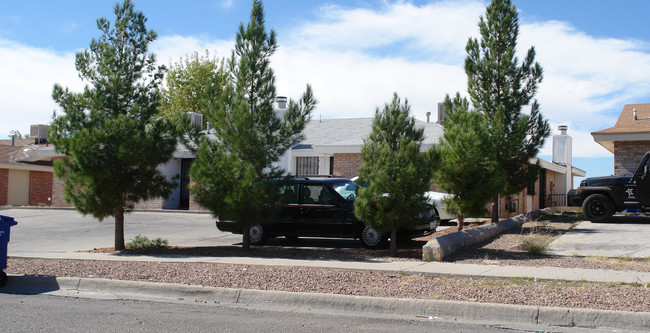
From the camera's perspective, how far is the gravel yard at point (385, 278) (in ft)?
23.6

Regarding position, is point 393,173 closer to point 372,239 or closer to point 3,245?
point 372,239

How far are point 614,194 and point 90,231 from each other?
1562cm

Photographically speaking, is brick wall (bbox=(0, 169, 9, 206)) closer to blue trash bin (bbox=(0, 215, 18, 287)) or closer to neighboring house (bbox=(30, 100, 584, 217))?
neighboring house (bbox=(30, 100, 584, 217))

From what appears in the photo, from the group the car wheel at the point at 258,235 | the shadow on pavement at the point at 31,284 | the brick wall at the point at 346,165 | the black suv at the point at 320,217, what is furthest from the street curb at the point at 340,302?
the brick wall at the point at 346,165

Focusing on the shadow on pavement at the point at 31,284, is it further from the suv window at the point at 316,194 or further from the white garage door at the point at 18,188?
the white garage door at the point at 18,188

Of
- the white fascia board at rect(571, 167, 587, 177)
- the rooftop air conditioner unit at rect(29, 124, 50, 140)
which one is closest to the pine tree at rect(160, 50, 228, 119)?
the rooftop air conditioner unit at rect(29, 124, 50, 140)

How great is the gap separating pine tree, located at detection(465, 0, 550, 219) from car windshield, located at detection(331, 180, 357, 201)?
6204mm

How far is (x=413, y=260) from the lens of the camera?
10.8 meters

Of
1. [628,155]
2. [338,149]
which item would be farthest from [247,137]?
[628,155]

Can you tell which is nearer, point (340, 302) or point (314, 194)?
point (340, 302)

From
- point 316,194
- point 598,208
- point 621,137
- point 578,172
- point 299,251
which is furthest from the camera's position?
point 578,172

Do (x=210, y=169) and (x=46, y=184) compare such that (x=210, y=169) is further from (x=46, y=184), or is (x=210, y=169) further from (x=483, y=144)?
(x=46, y=184)

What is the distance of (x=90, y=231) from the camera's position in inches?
684

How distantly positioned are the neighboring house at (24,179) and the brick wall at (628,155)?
27.7 m
